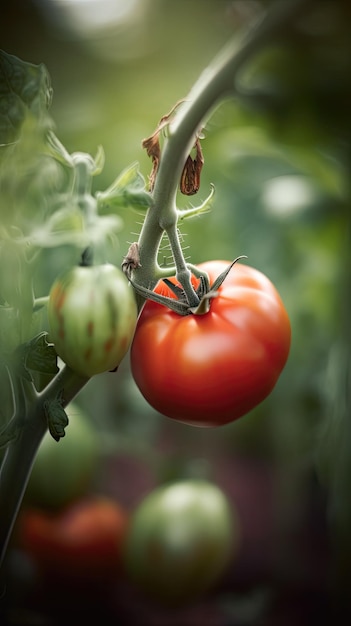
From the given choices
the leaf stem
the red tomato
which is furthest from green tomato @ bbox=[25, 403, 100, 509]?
the leaf stem

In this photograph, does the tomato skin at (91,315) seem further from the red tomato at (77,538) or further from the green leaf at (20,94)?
the red tomato at (77,538)

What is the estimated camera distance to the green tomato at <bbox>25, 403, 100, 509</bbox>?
363mm

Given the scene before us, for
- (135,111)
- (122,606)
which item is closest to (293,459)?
(122,606)

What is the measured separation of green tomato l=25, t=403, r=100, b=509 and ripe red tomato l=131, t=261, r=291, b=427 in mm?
150

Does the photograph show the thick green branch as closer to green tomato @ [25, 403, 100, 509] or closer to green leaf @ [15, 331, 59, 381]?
green leaf @ [15, 331, 59, 381]

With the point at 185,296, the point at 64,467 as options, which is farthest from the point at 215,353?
the point at 64,467

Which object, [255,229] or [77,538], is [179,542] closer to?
[77,538]

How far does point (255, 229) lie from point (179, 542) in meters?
0.21

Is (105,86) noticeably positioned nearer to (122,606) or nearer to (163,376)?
(163,376)

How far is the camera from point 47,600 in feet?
1.38

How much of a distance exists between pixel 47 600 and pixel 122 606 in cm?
6

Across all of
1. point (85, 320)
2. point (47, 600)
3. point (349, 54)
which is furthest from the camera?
point (47, 600)

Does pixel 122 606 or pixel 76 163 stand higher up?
pixel 76 163

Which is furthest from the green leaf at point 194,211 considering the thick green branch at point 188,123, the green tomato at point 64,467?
the green tomato at point 64,467
